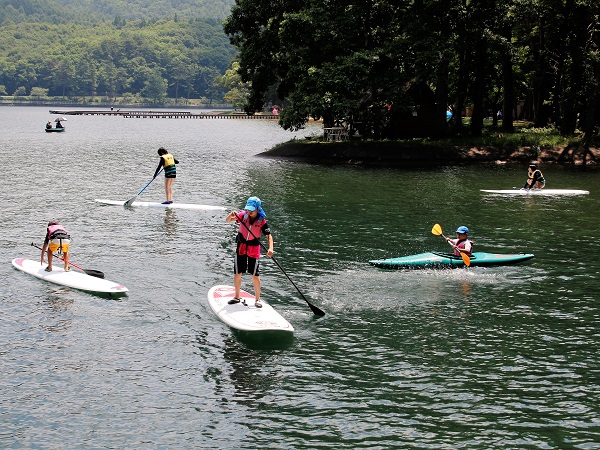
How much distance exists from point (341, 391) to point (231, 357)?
2890mm

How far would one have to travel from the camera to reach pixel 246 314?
63.6 ft

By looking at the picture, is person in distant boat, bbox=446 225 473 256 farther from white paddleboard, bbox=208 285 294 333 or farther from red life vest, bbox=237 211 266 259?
red life vest, bbox=237 211 266 259

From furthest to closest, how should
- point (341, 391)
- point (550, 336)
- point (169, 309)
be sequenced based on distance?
point (169, 309), point (550, 336), point (341, 391)

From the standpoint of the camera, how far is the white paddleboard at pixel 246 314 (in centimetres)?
1866

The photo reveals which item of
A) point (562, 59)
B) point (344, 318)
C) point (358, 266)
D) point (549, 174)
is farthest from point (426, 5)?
point (344, 318)

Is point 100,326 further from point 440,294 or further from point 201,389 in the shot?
point 440,294

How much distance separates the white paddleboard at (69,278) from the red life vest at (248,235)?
4.26 meters

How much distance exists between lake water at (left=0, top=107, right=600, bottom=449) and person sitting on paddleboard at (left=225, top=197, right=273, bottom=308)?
4.83 feet

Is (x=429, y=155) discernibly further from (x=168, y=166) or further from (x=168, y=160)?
(x=168, y=166)

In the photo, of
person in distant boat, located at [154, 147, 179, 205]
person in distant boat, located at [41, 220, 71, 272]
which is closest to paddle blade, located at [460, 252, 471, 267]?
person in distant boat, located at [41, 220, 71, 272]

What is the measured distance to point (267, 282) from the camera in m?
24.0

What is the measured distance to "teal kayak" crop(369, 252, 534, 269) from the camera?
25281 mm

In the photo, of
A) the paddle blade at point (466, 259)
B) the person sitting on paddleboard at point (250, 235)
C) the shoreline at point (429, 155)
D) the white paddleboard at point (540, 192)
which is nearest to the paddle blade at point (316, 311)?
the person sitting on paddleboard at point (250, 235)

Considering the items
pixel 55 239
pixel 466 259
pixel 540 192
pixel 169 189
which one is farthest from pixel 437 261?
pixel 540 192
